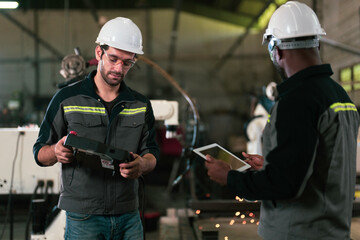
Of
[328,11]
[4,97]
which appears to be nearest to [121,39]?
[328,11]

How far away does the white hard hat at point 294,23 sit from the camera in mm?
1305

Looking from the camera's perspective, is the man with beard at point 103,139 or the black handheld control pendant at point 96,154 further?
the man with beard at point 103,139

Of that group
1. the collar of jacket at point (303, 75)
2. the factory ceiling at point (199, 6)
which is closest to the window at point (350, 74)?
the collar of jacket at point (303, 75)

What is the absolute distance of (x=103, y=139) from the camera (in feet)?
5.09

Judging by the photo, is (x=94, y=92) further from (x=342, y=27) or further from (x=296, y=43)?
(x=342, y=27)

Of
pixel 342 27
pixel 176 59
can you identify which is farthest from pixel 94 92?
pixel 176 59

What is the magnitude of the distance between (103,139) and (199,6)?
34.6ft

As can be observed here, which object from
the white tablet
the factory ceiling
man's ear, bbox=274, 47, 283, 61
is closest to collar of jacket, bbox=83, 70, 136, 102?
the white tablet

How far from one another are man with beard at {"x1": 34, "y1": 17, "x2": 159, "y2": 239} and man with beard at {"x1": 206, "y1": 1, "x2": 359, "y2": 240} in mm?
434

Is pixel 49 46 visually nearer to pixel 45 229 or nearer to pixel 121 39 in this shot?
pixel 45 229

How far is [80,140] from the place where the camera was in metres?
1.35

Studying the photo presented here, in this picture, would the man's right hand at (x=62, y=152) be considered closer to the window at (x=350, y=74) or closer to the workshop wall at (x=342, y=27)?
the window at (x=350, y=74)

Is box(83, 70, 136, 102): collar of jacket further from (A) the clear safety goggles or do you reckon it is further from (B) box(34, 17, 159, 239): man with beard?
(A) the clear safety goggles

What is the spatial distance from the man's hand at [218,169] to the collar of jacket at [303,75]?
323mm
